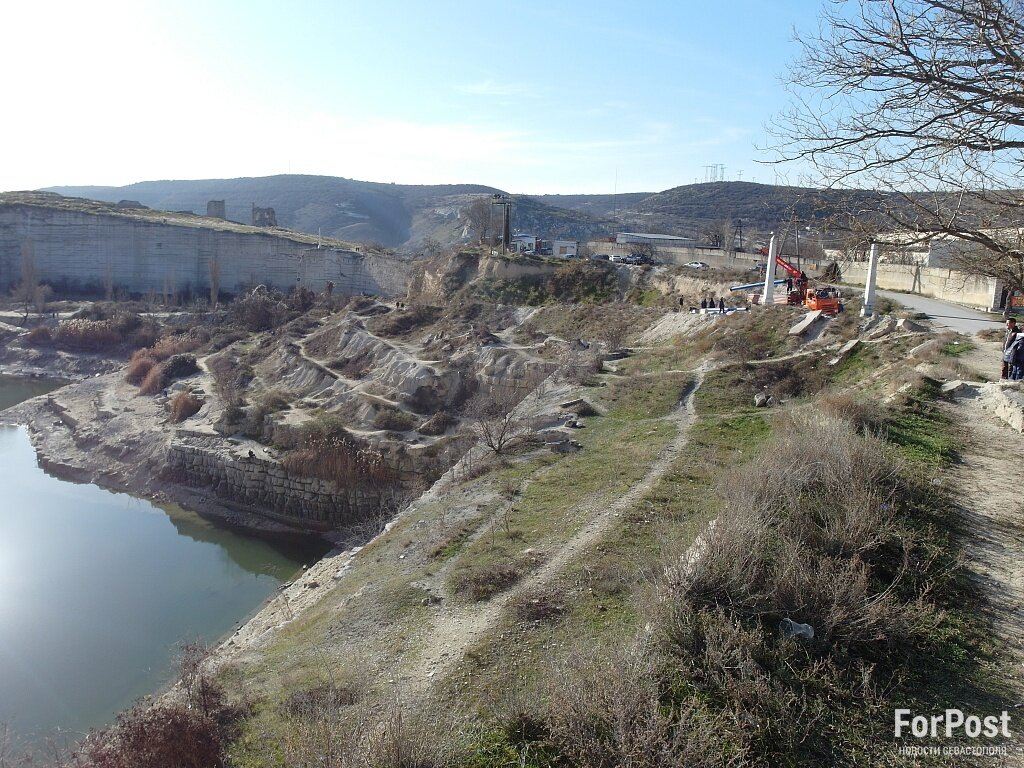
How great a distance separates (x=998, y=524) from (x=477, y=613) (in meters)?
5.48

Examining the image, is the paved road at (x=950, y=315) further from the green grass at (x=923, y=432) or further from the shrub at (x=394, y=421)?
the shrub at (x=394, y=421)

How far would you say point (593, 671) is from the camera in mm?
4934

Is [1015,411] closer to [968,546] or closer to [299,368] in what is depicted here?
[968,546]

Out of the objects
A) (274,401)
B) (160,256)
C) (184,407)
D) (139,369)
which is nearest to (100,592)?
(274,401)

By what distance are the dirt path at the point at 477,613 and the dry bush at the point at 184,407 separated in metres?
23.0

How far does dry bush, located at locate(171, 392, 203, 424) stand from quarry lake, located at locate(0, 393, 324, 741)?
168 inches

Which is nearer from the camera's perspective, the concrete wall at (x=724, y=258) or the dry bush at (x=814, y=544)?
the dry bush at (x=814, y=544)

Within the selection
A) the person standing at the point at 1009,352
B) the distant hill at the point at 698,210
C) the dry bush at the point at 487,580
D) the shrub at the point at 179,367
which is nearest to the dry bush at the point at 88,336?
the shrub at the point at 179,367

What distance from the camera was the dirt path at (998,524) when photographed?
5156mm

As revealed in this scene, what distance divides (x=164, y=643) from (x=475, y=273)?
104ft

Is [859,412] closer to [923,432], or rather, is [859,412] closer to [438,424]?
[923,432]

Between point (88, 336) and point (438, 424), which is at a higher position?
point (438, 424)

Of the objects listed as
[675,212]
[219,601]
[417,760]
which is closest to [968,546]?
[417,760]

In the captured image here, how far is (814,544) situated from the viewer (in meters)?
6.31
